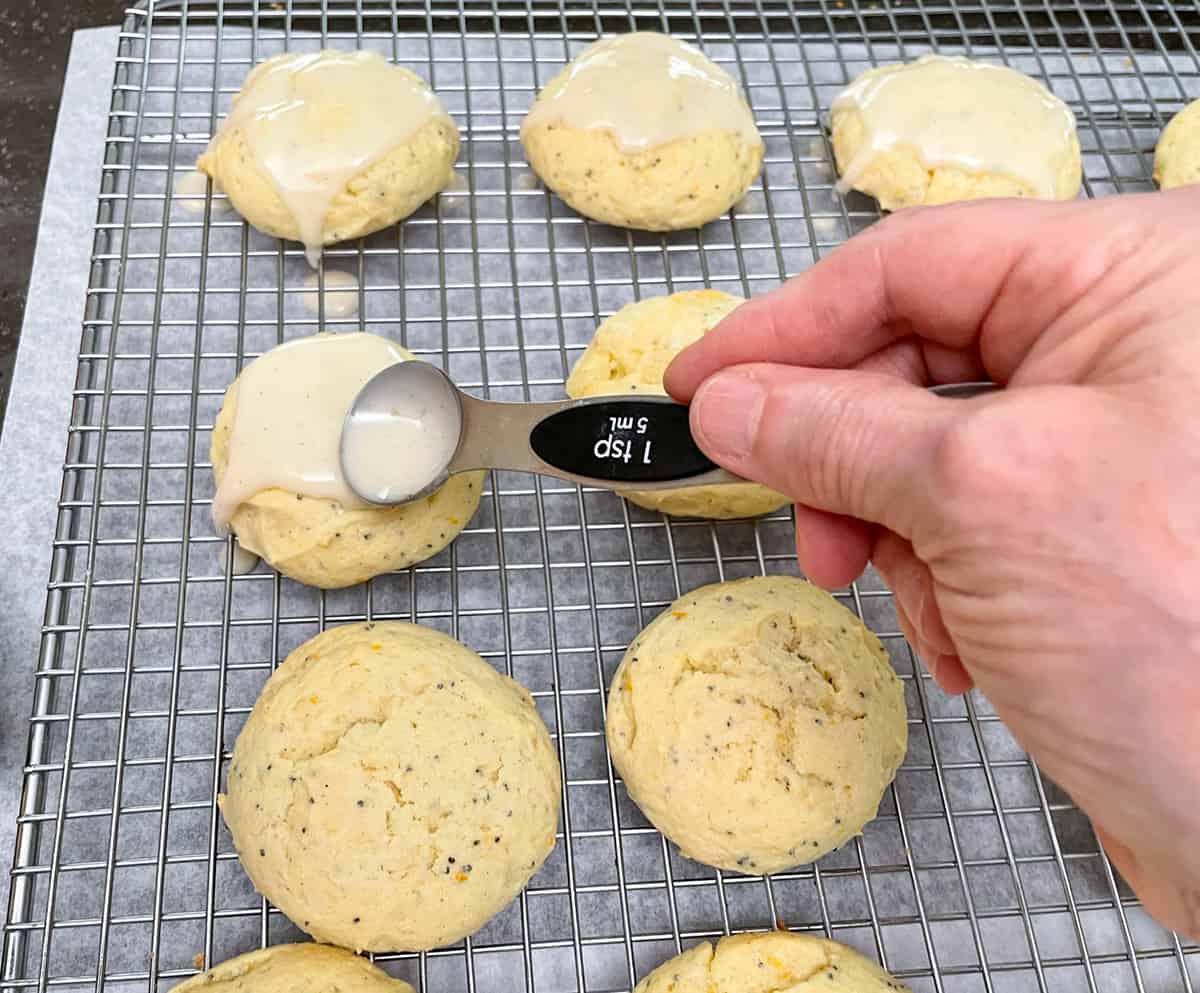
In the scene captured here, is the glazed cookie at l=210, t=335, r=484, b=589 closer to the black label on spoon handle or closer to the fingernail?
the black label on spoon handle

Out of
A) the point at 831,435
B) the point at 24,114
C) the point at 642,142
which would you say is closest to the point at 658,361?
the point at 642,142

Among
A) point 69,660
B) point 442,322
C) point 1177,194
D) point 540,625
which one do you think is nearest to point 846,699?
point 540,625

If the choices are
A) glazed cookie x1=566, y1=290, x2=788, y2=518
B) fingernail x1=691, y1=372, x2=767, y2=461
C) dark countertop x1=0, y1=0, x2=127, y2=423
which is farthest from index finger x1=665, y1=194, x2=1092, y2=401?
dark countertop x1=0, y1=0, x2=127, y2=423

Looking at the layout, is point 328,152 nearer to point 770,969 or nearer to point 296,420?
point 296,420

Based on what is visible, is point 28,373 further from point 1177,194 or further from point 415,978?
point 1177,194

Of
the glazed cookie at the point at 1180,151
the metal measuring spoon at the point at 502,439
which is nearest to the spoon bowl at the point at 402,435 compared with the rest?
the metal measuring spoon at the point at 502,439
